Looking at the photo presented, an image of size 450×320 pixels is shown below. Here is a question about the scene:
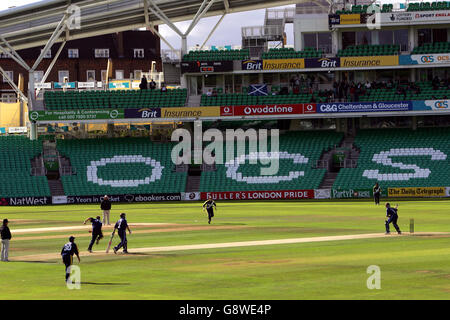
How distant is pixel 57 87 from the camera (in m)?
75.9

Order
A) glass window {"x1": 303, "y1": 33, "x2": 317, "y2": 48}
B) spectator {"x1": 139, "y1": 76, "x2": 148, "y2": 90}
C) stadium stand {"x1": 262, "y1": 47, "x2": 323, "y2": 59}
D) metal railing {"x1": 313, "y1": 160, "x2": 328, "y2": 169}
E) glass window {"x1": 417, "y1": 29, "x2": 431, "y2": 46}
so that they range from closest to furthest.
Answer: metal railing {"x1": 313, "y1": 160, "x2": 328, "y2": 169}
stadium stand {"x1": 262, "y1": 47, "x2": 323, "y2": 59}
glass window {"x1": 417, "y1": 29, "x2": 431, "y2": 46}
spectator {"x1": 139, "y1": 76, "x2": 148, "y2": 90}
glass window {"x1": 303, "y1": 33, "x2": 317, "y2": 48}

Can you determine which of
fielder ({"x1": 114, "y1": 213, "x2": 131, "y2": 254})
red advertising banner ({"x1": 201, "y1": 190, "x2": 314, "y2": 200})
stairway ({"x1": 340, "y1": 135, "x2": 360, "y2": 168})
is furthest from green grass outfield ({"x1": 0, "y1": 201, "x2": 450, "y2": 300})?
stairway ({"x1": 340, "y1": 135, "x2": 360, "y2": 168})

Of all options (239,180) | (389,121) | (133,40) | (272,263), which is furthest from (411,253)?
(133,40)

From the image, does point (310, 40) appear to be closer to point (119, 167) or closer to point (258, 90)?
point (258, 90)

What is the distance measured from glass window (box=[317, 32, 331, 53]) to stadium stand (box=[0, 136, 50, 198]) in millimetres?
28410

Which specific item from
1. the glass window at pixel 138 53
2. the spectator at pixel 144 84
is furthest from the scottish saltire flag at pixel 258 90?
the glass window at pixel 138 53

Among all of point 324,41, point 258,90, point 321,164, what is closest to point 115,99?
point 258,90

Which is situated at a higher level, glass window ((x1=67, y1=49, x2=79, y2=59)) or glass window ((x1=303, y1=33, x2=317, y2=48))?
glass window ((x1=67, y1=49, x2=79, y2=59))

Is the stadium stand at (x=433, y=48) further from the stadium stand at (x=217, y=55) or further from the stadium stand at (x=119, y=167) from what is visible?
the stadium stand at (x=119, y=167)

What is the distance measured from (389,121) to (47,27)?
33054 mm

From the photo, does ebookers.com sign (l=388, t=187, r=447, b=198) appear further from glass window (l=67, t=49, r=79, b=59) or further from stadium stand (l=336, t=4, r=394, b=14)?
glass window (l=67, t=49, r=79, b=59)

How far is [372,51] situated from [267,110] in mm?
11680

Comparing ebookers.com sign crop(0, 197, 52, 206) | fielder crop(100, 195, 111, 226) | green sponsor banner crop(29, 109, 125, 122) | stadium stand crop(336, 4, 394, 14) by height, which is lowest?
fielder crop(100, 195, 111, 226)

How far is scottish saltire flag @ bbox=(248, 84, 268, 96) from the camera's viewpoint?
69.4 metres
